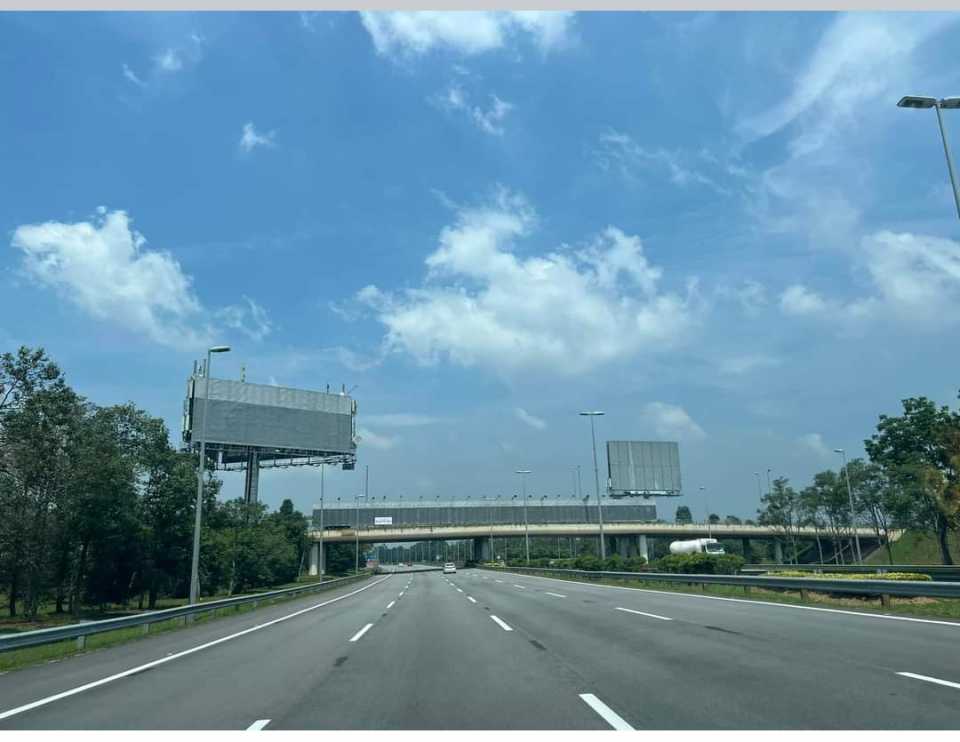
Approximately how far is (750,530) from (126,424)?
285 feet

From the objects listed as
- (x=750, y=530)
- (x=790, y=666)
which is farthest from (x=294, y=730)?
(x=750, y=530)

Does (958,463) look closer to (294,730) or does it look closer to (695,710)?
(695,710)

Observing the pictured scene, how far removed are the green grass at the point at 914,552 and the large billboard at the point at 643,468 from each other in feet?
74.8

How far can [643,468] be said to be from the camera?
239 ft

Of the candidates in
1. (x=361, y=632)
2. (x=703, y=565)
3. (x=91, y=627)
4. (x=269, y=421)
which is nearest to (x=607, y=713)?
(x=361, y=632)

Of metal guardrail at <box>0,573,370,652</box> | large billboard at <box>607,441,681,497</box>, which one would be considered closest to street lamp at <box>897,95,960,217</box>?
metal guardrail at <box>0,573,370,652</box>

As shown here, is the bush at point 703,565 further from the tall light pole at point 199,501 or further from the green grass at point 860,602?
the tall light pole at point 199,501

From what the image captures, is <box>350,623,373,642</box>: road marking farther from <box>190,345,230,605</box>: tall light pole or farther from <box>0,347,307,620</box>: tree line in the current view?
<box>0,347,307,620</box>: tree line

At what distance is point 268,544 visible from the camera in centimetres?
6794

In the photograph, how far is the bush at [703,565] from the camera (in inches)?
1650

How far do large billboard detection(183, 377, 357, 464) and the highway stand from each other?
60.5 metres

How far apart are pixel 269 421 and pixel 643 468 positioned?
137 ft

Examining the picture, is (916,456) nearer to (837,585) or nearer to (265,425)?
(837,585)

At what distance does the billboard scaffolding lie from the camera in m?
75.0
